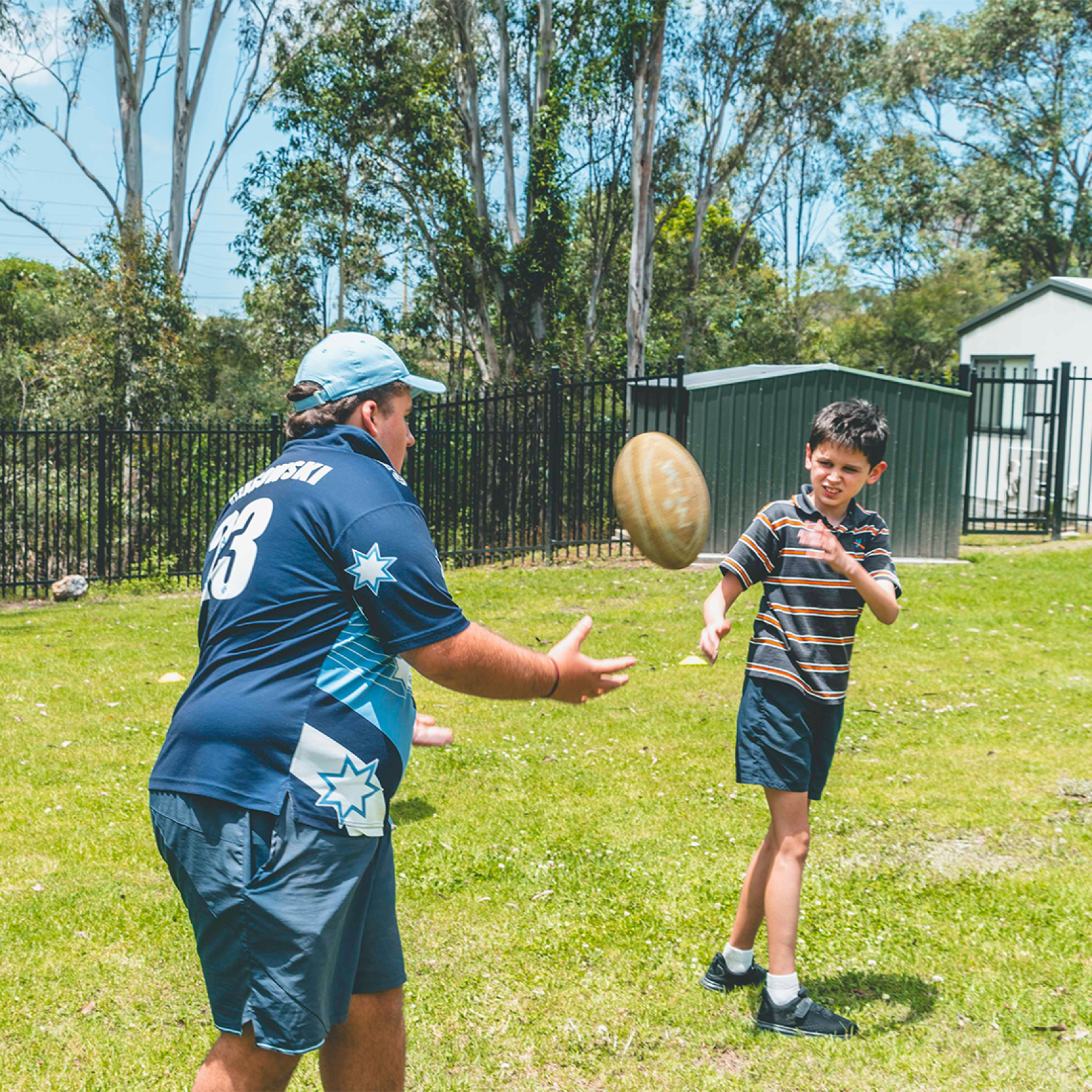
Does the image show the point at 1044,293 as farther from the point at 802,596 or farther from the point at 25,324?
the point at 25,324

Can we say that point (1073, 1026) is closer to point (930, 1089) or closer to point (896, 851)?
point (930, 1089)

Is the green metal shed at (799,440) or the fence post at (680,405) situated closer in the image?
the fence post at (680,405)

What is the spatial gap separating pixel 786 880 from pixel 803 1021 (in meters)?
0.46

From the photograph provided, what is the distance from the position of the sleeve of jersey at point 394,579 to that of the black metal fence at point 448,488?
11844 mm

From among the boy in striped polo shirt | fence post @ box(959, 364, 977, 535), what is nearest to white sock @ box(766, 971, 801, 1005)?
the boy in striped polo shirt

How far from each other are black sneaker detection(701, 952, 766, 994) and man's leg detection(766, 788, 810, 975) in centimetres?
31

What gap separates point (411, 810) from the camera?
18.6 feet

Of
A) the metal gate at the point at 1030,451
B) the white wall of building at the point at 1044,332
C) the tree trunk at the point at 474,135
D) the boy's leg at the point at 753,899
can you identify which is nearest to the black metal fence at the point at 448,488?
the metal gate at the point at 1030,451

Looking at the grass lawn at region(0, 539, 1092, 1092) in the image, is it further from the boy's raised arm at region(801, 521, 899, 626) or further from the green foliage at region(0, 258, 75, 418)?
the green foliage at region(0, 258, 75, 418)

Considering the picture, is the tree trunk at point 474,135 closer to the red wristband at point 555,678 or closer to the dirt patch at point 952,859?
the dirt patch at point 952,859

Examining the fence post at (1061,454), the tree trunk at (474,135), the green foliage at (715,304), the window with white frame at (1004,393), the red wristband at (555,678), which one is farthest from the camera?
the green foliage at (715,304)

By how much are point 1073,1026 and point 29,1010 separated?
3402 mm

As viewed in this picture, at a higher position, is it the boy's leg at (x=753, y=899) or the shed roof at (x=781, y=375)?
the shed roof at (x=781, y=375)

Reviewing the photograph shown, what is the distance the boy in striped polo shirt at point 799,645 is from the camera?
11.6ft
